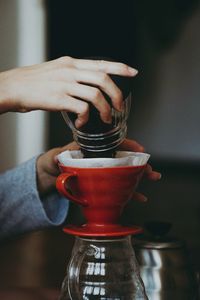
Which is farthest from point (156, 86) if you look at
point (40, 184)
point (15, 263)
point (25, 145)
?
point (40, 184)

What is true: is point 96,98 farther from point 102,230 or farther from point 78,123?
point 102,230

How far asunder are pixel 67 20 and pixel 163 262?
164 centimetres

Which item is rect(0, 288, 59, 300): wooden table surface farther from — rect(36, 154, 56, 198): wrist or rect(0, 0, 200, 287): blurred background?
rect(0, 0, 200, 287): blurred background

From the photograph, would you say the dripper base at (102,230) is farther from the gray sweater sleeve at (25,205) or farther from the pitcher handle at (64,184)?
the gray sweater sleeve at (25,205)

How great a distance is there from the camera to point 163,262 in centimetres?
83

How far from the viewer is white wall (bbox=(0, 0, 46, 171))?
2508mm

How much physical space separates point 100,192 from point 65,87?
0.12m

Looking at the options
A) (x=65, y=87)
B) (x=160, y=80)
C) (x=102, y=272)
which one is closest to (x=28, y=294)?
(x=102, y=272)

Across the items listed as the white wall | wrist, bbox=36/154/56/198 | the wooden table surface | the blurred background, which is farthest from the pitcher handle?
the white wall

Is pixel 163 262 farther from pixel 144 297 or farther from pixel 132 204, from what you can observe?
pixel 132 204

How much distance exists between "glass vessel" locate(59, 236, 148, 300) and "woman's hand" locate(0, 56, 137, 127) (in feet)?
0.45

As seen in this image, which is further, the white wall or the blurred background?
the white wall

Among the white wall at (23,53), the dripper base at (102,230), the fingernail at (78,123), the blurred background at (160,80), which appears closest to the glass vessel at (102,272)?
the dripper base at (102,230)

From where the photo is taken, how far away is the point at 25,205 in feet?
3.65
